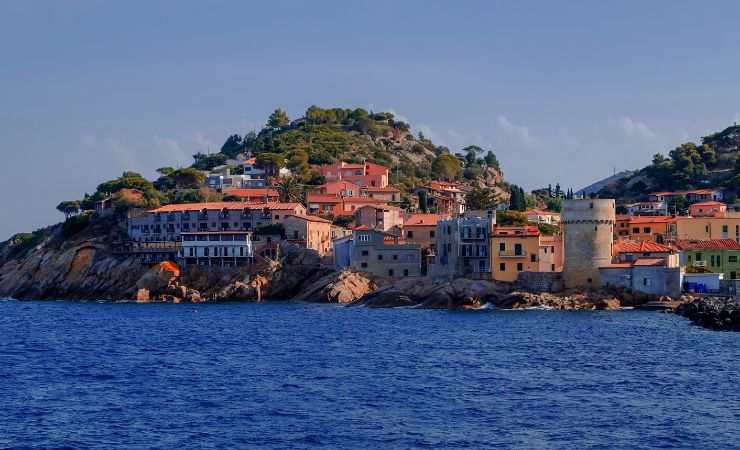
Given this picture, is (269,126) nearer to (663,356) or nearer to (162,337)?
(162,337)

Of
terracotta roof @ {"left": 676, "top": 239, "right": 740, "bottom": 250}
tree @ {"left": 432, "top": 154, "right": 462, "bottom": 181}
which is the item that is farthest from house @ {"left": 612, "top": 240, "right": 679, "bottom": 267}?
tree @ {"left": 432, "top": 154, "right": 462, "bottom": 181}

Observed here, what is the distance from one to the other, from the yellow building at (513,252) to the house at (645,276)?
6.50 meters

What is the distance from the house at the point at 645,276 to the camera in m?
80.2

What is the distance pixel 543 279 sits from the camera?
8450 centimetres

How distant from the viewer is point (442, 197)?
446ft

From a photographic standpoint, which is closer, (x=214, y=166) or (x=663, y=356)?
(x=663, y=356)

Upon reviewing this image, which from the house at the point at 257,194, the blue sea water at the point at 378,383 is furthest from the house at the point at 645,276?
the house at the point at 257,194

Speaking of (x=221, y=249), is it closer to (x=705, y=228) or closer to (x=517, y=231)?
(x=517, y=231)

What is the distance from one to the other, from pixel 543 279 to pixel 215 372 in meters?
39.6

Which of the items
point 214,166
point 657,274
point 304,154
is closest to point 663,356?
point 657,274

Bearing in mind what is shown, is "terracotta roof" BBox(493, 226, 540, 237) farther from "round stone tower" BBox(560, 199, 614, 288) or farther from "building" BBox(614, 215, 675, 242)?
"building" BBox(614, 215, 675, 242)

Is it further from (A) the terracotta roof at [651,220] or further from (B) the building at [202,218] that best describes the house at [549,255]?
(B) the building at [202,218]

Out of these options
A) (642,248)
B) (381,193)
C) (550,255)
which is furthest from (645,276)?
(381,193)

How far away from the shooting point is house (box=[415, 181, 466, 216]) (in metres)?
132
